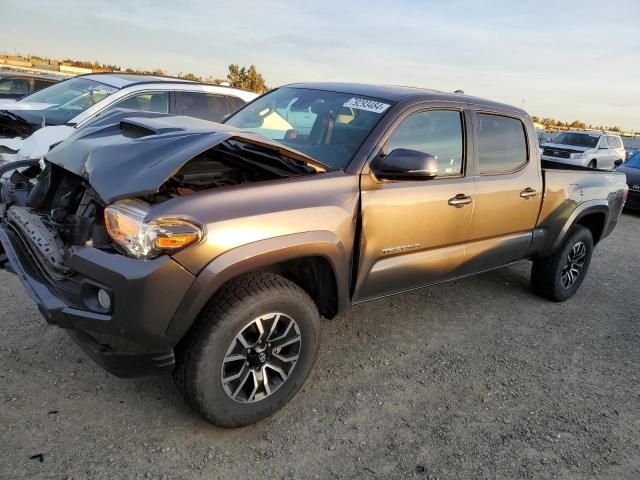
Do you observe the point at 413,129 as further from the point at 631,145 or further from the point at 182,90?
the point at 631,145

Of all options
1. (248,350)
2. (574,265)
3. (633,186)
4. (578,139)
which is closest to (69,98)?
(248,350)

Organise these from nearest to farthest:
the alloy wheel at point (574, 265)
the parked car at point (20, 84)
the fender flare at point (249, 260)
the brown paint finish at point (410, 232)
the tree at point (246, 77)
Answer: the fender flare at point (249, 260) < the brown paint finish at point (410, 232) < the alloy wheel at point (574, 265) < the parked car at point (20, 84) < the tree at point (246, 77)

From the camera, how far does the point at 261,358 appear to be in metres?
2.68

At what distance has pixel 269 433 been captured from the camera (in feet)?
8.93

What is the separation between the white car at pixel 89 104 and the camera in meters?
5.66

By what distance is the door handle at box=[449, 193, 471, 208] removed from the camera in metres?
3.52

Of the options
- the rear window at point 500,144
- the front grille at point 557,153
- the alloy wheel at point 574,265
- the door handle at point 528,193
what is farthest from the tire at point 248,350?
the front grille at point 557,153

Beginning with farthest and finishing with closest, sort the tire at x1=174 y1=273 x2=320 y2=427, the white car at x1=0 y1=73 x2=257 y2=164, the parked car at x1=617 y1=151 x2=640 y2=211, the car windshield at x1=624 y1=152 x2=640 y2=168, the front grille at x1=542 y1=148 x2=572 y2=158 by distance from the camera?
the front grille at x1=542 y1=148 x2=572 y2=158 < the car windshield at x1=624 y1=152 x2=640 y2=168 < the parked car at x1=617 y1=151 x2=640 y2=211 < the white car at x1=0 y1=73 x2=257 y2=164 < the tire at x1=174 y1=273 x2=320 y2=427

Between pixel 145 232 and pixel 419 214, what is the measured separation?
5.88 feet

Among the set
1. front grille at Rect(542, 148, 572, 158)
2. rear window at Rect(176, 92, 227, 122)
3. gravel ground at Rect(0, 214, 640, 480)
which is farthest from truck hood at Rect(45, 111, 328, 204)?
front grille at Rect(542, 148, 572, 158)

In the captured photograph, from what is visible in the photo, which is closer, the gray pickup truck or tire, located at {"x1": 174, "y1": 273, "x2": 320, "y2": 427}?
the gray pickup truck

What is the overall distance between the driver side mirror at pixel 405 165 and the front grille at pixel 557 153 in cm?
1527

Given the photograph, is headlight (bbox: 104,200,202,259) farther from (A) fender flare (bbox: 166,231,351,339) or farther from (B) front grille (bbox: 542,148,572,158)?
(B) front grille (bbox: 542,148,572,158)

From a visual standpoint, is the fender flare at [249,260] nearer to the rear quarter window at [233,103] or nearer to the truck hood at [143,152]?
the truck hood at [143,152]
